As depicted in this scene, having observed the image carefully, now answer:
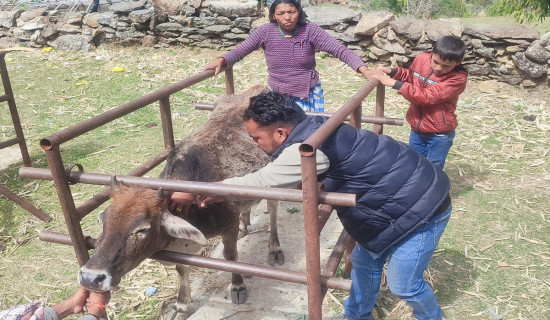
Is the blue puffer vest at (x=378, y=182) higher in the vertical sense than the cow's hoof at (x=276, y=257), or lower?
higher

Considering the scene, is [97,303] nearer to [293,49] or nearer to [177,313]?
[177,313]

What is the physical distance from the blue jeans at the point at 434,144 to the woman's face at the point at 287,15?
1600mm

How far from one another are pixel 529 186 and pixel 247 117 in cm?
431

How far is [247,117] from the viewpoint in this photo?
8.29ft

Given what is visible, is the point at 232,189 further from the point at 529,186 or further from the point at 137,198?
the point at 529,186

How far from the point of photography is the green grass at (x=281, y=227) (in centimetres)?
394

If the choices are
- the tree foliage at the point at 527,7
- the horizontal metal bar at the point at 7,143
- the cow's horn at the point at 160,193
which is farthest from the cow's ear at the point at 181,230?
the tree foliage at the point at 527,7

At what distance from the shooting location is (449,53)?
3838mm

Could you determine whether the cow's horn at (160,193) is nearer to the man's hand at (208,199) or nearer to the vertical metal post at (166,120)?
the man's hand at (208,199)

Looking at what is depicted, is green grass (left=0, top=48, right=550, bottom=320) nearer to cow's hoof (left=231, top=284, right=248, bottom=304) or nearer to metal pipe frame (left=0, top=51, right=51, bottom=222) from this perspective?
metal pipe frame (left=0, top=51, right=51, bottom=222)

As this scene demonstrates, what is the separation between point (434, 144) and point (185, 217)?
2.53m

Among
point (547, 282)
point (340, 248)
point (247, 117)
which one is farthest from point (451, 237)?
point (247, 117)

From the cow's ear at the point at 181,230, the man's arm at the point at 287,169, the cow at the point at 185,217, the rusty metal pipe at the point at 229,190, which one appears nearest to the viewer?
the rusty metal pipe at the point at 229,190

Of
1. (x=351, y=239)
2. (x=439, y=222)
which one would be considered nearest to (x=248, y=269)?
(x=439, y=222)
